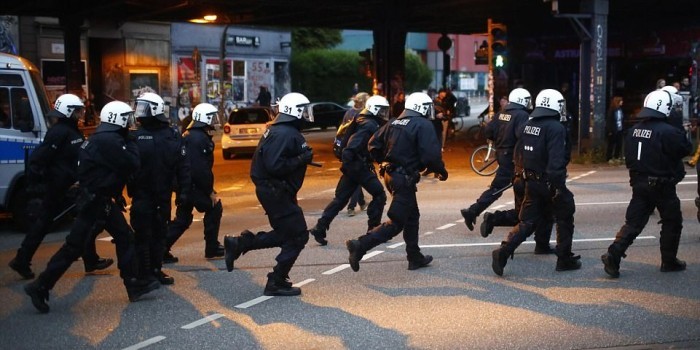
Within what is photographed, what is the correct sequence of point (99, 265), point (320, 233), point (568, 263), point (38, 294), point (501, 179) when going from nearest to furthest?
point (38, 294) → point (568, 263) → point (99, 265) → point (320, 233) → point (501, 179)

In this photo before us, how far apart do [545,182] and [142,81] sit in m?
31.6

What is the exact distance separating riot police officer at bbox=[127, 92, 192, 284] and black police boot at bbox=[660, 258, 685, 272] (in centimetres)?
465

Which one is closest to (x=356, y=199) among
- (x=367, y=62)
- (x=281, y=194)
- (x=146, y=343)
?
(x=281, y=194)

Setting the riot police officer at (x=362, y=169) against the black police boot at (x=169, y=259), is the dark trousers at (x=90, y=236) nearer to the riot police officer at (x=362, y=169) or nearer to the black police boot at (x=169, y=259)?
the black police boot at (x=169, y=259)

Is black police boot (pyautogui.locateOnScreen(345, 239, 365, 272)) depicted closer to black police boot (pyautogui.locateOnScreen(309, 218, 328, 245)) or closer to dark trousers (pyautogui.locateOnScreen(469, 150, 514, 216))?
black police boot (pyautogui.locateOnScreen(309, 218, 328, 245))

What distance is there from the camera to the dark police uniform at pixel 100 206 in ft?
24.7

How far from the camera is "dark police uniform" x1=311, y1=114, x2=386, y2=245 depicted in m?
10.3

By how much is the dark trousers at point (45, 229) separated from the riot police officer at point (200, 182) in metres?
0.82

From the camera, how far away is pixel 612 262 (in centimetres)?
836

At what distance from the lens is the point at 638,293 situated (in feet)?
25.7

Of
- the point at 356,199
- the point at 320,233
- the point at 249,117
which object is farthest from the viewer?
the point at 249,117

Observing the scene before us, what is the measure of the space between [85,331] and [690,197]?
1031cm

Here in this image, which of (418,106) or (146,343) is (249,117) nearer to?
(418,106)

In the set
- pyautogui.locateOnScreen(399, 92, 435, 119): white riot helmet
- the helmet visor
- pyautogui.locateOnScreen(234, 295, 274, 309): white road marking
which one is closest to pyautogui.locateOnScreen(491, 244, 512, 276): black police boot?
pyautogui.locateOnScreen(399, 92, 435, 119): white riot helmet
